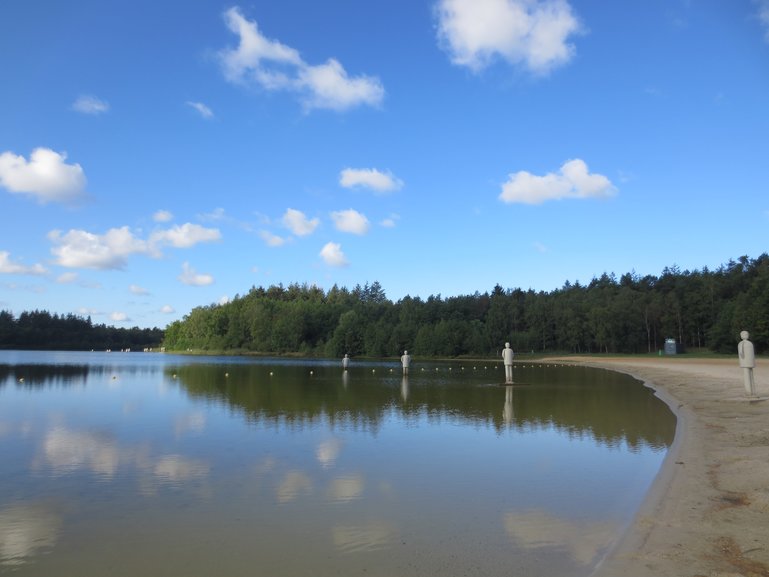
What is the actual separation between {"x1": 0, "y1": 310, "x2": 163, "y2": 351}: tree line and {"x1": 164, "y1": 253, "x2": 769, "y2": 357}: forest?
40516 millimetres

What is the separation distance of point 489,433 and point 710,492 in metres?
6.12

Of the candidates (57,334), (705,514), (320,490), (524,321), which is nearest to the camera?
(705,514)

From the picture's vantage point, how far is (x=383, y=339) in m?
92.3

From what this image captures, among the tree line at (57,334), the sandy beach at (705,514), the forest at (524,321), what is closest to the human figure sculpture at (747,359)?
the sandy beach at (705,514)

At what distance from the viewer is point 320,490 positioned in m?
7.67

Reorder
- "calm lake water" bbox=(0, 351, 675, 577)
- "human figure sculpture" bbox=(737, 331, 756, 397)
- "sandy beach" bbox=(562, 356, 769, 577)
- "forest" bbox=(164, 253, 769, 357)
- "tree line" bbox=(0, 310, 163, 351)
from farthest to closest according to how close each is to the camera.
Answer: "tree line" bbox=(0, 310, 163, 351)
"forest" bbox=(164, 253, 769, 357)
"human figure sculpture" bbox=(737, 331, 756, 397)
"calm lake water" bbox=(0, 351, 675, 577)
"sandy beach" bbox=(562, 356, 769, 577)

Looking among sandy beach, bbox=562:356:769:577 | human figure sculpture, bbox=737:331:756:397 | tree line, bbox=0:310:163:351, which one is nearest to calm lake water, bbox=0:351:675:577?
sandy beach, bbox=562:356:769:577

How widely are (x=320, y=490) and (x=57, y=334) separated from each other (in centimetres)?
15619

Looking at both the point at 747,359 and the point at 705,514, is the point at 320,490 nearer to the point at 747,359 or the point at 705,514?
the point at 705,514

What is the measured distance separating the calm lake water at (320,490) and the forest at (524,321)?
5634 cm

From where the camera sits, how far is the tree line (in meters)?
132

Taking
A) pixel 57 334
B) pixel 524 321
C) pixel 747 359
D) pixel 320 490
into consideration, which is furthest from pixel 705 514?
pixel 57 334

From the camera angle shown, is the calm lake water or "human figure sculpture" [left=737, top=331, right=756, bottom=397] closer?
the calm lake water

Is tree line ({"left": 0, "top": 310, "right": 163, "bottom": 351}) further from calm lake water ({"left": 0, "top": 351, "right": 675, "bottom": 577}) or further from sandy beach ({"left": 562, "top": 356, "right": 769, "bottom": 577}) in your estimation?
sandy beach ({"left": 562, "top": 356, "right": 769, "bottom": 577})
